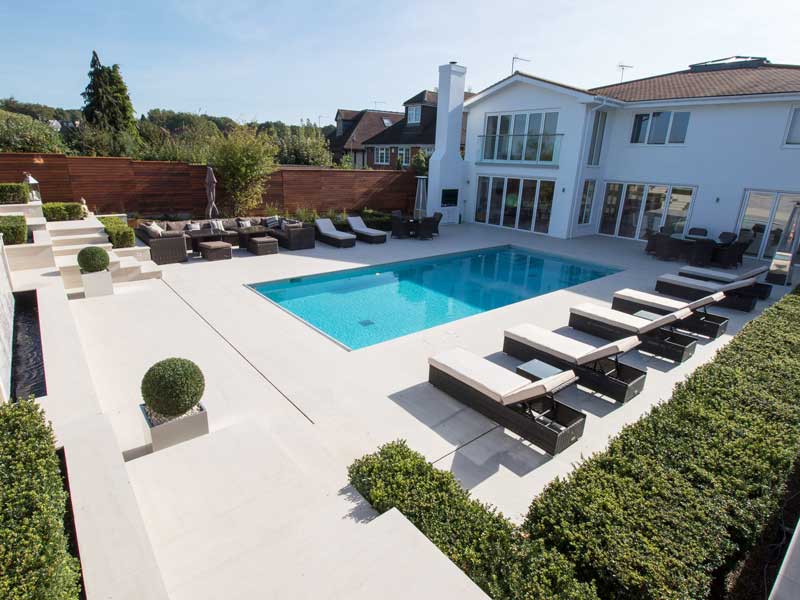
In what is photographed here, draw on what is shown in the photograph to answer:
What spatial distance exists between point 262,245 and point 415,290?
505 centimetres

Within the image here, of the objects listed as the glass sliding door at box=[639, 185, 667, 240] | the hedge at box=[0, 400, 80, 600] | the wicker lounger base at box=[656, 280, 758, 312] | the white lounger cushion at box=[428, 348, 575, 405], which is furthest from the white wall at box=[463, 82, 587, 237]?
the hedge at box=[0, 400, 80, 600]

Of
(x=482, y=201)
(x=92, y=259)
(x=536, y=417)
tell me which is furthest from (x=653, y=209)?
(x=92, y=259)

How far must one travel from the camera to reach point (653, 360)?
7.15 metres

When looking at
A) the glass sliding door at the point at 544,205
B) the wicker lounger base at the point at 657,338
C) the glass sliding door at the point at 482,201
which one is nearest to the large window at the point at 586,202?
the glass sliding door at the point at 544,205

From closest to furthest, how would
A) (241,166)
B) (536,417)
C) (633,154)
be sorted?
1. (536,417)
2. (241,166)
3. (633,154)

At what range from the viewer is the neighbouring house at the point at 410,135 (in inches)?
1275

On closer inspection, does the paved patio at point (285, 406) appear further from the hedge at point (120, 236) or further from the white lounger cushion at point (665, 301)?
the hedge at point (120, 236)

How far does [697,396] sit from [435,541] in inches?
125

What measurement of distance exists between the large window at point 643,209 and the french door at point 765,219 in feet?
5.60

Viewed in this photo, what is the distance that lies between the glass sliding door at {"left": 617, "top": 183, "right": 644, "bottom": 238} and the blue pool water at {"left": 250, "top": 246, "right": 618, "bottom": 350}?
4894mm

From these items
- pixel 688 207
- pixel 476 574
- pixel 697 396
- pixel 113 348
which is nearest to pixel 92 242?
pixel 113 348

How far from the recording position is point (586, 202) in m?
17.8

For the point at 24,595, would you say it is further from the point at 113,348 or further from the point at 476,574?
the point at 113,348

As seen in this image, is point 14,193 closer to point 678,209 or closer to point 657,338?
point 657,338
